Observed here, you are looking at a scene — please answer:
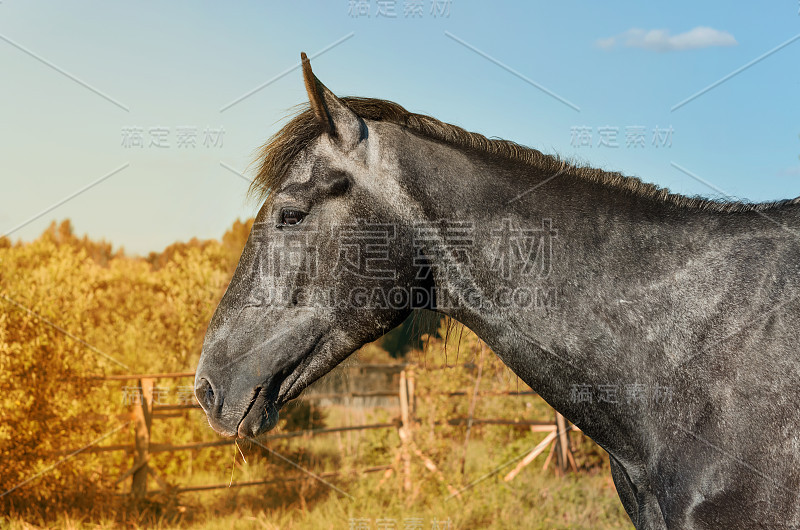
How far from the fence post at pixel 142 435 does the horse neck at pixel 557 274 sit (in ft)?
21.5

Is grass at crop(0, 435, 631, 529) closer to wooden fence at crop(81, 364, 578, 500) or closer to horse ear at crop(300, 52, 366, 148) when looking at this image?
wooden fence at crop(81, 364, 578, 500)

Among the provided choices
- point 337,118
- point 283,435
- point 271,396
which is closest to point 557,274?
point 337,118

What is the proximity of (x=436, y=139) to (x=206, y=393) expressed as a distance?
150 centimetres

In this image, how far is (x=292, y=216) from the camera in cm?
262

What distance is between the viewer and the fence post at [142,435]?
7793mm

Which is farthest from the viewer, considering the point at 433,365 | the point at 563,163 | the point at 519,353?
the point at 433,365

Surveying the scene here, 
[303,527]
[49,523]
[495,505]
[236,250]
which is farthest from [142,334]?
[495,505]

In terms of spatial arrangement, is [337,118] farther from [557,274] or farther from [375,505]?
[375,505]

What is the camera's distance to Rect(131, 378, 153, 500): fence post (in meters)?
7.79

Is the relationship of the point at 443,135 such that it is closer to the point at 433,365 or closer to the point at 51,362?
the point at 51,362

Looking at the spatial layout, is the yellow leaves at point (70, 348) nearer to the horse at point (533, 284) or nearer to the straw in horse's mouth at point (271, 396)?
the straw in horse's mouth at point (271, 396)

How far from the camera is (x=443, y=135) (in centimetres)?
278

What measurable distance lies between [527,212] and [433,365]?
749 centimetres

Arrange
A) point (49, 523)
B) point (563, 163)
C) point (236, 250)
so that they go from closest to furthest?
point (563, 163) < point (49, 523) < point (236, 250)
